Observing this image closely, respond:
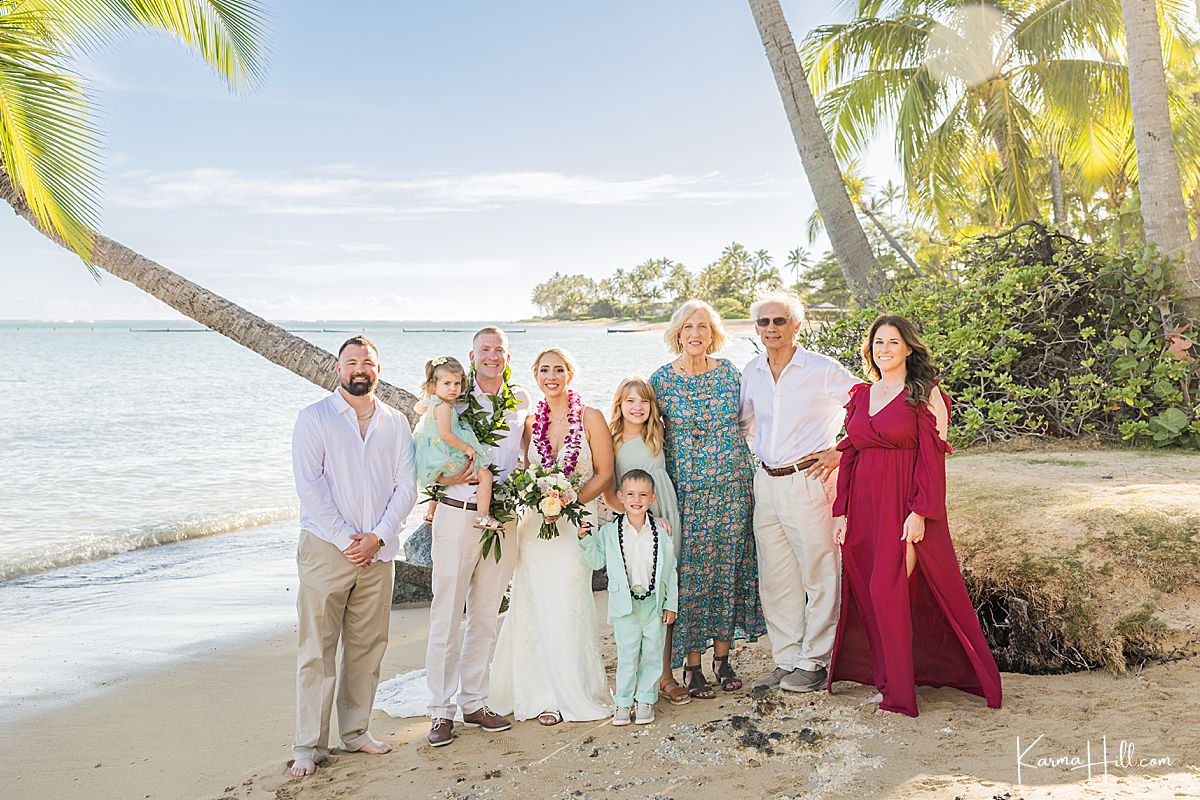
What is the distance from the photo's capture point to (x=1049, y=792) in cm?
339

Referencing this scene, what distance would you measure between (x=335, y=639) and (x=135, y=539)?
28.5 feet

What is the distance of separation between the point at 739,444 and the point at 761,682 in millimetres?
1393

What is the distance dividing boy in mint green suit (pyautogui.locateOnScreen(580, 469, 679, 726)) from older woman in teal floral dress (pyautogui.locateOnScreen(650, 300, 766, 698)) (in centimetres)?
23

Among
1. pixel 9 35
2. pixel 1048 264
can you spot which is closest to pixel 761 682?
pixel 1048 264

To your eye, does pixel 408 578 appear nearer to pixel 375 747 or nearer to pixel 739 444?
pixel 375 747

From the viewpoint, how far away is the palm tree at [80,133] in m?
7.11

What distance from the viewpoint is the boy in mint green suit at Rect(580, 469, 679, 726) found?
488 centimetres

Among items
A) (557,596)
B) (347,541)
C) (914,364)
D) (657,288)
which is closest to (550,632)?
(557,596)

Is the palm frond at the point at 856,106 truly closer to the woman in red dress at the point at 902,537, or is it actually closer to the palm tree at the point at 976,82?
the palm tree at the point at 976,82

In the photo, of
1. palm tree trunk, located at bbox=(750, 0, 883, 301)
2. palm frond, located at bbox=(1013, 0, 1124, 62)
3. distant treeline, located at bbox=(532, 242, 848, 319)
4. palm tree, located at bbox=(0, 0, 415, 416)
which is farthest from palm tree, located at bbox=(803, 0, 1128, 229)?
A: distant treeline, located at bbox=(532, 242, 848, 319)

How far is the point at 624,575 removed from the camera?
4.89m

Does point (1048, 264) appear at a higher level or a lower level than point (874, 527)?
higher

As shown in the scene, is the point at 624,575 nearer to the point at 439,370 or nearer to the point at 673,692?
the point at 673,692

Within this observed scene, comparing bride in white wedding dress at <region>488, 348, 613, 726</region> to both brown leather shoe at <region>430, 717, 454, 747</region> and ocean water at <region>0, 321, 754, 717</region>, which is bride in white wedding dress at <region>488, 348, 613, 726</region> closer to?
brown leather shoe at <region>430, 717, 454, 747</region>
